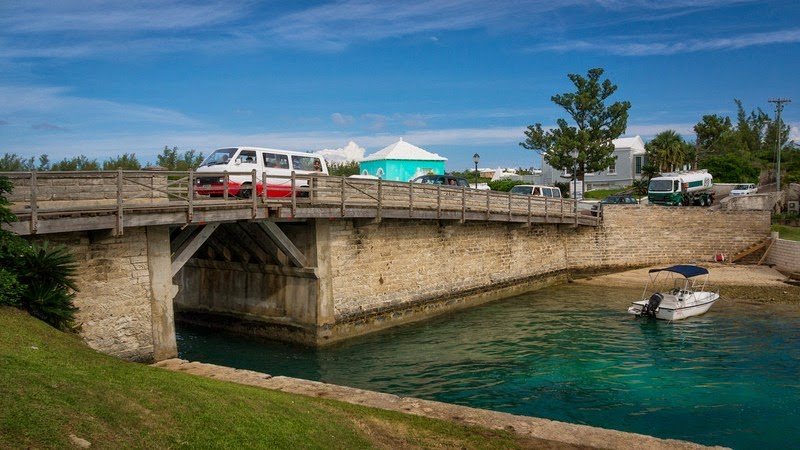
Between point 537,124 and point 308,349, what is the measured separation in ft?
146

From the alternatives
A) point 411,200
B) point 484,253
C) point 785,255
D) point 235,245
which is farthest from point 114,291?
point 785,255

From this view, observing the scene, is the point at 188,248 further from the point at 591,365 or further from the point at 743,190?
the point at 743,190

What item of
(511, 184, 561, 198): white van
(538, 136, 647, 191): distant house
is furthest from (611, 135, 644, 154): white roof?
(511, 184, 561, 198): white van

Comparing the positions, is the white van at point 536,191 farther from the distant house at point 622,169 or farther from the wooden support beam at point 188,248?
the distant house at point 622,169

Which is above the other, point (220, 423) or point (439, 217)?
point (439, 217)

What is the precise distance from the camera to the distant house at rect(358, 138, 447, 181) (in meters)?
48.5

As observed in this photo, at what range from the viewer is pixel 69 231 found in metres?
14.4

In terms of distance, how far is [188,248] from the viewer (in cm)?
1758

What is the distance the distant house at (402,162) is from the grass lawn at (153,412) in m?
37.2

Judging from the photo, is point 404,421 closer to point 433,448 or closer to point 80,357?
point 433,448

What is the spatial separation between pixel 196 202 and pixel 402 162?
3248 centimetres

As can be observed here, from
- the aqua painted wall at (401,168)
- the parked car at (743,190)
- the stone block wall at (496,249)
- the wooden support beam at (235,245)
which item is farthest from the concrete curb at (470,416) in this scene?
the parked car at (743,190)

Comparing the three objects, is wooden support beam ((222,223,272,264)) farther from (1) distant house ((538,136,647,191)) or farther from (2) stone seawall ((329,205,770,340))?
(1) distant house ((538,136,647,191))

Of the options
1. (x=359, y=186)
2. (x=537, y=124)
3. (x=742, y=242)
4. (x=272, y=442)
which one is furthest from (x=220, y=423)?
(x=537, y=124)
